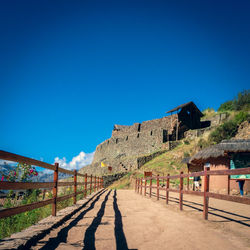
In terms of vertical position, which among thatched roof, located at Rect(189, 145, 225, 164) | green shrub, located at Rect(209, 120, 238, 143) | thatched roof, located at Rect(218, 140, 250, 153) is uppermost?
green shrub, located at Rect(209, 120, 238, 143)

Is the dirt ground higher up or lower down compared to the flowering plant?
lower down

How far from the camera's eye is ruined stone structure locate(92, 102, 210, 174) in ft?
122

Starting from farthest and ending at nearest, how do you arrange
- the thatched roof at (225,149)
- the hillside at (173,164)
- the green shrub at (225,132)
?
the green shrub at (225,132)
the hillside at (173,164)
the thatched roof at (225,149)

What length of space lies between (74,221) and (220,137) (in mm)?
23488

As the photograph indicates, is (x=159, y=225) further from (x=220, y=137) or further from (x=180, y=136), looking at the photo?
(x=180, y=136)

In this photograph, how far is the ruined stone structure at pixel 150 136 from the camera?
3716 centimetres

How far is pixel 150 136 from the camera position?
1644 inches

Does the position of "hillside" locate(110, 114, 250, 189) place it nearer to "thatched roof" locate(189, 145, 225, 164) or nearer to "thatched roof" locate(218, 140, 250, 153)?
"thatched roof" locate(189, 145, 225, 164)

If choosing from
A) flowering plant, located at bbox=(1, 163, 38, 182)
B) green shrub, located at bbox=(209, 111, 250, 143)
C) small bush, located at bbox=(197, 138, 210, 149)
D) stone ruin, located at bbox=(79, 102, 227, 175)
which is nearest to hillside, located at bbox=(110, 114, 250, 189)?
small bush, located at bbox=(197, 138, 210, 149)

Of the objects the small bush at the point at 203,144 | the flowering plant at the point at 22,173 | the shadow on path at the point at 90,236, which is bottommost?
the shadow on path at the point at 90,236

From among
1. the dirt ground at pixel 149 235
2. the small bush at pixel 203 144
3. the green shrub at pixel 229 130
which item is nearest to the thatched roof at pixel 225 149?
the dirt ground at pixel 149 235

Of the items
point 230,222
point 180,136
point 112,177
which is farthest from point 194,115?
point 230,222

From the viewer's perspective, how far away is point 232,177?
1216 cm

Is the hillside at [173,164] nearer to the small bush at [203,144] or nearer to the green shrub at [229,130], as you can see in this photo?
the small bush at [203,144]
